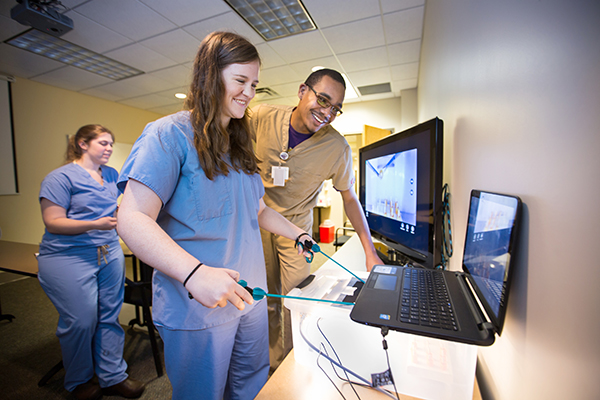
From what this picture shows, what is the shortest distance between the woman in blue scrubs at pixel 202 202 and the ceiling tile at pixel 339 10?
6.62 feet

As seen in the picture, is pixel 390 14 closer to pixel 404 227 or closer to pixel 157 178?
pixel 404 227

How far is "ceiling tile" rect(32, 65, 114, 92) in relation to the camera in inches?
150

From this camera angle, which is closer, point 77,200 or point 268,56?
point 77,200

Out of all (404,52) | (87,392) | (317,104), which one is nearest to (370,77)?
(404,52)

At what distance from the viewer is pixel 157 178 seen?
2.31 ft

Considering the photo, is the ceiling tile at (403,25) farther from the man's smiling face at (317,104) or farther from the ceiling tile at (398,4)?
the man's smiling face at (317,104)

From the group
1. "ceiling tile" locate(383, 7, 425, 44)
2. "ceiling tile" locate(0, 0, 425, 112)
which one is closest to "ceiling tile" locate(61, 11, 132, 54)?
"ceiling tile" locate(0, 0, 425, 112)

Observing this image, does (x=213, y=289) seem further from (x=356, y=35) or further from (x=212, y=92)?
(x=356, y=35)

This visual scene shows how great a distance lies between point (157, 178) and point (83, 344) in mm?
1519

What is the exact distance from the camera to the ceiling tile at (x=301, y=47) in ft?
9.81

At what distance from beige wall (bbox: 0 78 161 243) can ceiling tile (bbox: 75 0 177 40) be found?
8.20ft

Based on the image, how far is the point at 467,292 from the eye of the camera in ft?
2.00

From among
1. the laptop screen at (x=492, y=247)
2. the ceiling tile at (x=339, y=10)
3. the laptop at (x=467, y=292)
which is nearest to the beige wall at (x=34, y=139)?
the ceiling tile at (x=339, y=10)

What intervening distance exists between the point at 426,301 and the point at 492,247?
17 cm
